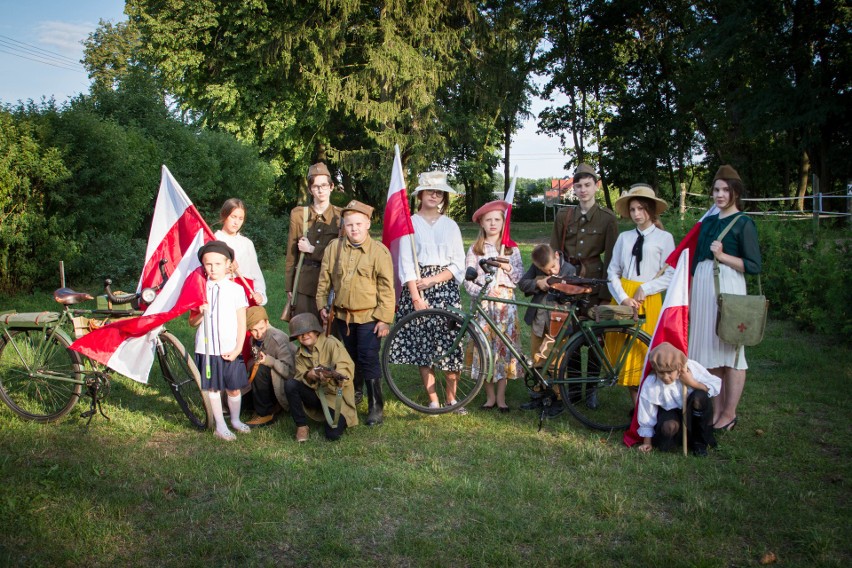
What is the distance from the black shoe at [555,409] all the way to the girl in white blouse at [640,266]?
60 centimetres

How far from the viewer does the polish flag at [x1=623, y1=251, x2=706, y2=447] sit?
15.3 ft

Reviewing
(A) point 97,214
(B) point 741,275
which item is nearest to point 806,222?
(B) point 741,275

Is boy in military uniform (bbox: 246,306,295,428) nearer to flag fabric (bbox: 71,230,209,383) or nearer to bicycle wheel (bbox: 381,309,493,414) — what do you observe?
flag fabric (bbox: 71,230,209,383)

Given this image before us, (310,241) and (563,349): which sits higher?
(310,241)

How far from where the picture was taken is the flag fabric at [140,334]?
4938 mm

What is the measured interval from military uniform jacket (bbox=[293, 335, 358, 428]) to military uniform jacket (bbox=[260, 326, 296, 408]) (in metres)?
0.23

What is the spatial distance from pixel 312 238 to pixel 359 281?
85cm

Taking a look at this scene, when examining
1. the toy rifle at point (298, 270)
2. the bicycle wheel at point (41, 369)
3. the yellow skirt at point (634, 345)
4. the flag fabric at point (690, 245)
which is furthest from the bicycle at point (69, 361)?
the flag fabric at point (690, 245)

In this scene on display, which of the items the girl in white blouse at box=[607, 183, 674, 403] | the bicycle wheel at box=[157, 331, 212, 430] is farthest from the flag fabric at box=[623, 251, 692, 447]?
the bicycle wheel at box=[157, 331, 212, 430]

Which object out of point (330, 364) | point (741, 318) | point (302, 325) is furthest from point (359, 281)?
point (741, 318)

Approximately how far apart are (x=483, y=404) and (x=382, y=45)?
59.7 feet

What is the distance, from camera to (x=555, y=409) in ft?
18.2

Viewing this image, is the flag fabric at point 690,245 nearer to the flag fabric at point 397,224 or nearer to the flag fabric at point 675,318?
the flag fabric at point 675,318

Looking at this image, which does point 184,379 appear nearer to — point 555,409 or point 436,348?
point 436,348
